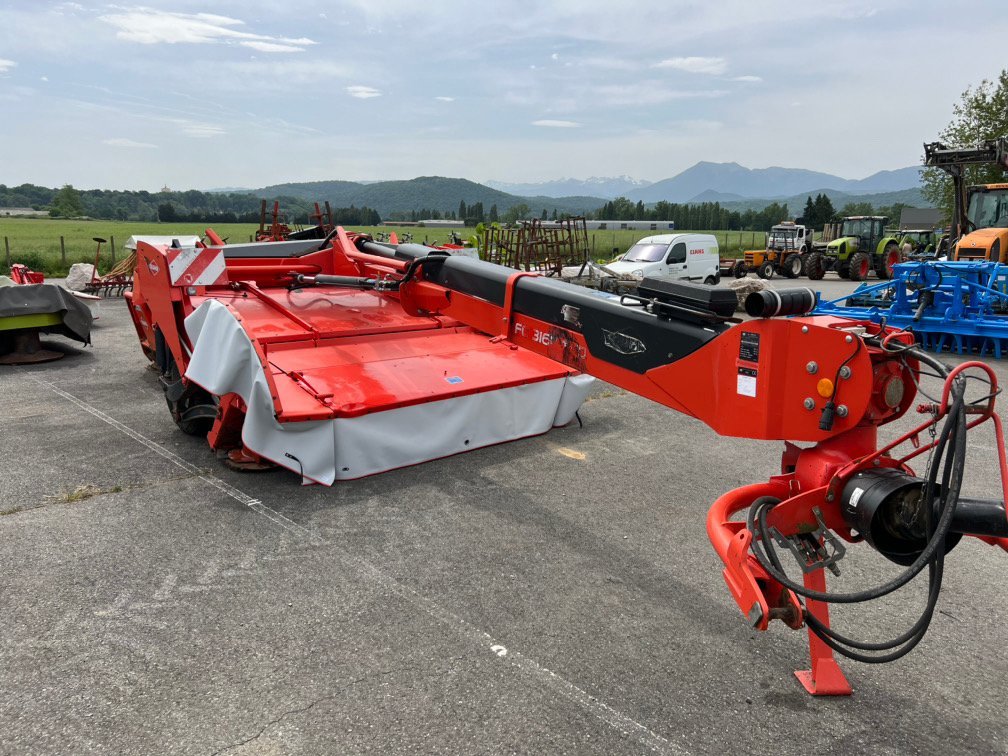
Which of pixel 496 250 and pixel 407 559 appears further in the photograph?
pixel 496 250

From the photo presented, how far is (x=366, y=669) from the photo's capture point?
302 cm

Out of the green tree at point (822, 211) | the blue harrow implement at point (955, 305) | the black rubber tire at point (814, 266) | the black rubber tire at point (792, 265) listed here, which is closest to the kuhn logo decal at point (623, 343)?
the blue harrow implement at point (955, 305)

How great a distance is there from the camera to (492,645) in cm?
320

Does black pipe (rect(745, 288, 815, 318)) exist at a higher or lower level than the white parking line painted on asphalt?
higher

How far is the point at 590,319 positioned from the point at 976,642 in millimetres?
2338

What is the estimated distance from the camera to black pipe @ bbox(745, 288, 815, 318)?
8.34 ft

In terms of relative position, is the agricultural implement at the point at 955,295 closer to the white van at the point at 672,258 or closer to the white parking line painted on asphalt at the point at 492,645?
the white van at the point at 672,258

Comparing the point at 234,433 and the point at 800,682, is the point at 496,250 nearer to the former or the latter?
the point at 234,433

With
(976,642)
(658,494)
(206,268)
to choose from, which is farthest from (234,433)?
(976,642)

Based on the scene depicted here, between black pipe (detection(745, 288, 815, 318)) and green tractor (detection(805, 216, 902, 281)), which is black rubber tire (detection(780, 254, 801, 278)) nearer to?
green tractor (detection(805, 216, 902, 281))

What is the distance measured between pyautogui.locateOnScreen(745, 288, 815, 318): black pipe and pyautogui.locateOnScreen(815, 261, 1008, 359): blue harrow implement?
26.0 feet

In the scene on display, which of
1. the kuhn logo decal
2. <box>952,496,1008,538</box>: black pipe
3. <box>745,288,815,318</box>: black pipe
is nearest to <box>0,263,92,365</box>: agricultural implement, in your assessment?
the kuhn logo decal

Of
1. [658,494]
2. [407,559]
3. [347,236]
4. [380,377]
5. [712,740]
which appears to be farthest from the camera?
[347,236]

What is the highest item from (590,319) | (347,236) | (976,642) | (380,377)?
(347,236)
